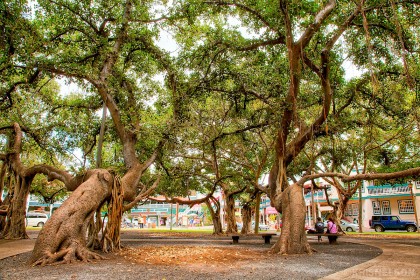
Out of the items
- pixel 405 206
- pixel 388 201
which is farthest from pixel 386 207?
pixel 405 206

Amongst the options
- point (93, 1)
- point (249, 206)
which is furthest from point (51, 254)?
point (249, 206)

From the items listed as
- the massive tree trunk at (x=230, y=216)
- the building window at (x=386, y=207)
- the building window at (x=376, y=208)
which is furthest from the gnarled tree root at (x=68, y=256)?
the building window at (x=376, y=208)

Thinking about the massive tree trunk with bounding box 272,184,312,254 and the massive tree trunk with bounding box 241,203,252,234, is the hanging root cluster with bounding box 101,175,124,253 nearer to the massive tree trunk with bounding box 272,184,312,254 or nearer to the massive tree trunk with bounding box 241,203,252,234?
the massive tree trunk with bounding box 272,184,312,254

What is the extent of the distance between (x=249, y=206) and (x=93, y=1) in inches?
693

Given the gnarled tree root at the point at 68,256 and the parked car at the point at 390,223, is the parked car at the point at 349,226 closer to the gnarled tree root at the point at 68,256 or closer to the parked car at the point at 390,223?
the parked car at the point at 390,223

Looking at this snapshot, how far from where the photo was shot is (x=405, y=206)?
32.8 meters

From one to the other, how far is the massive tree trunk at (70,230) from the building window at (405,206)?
34414 mm

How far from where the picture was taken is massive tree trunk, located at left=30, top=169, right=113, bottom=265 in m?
6.45

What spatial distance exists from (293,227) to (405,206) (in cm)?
3068

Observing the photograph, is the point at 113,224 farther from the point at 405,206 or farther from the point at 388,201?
the point at 388,201

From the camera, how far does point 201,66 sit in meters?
10.4

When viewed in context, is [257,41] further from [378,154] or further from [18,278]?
[378,154]

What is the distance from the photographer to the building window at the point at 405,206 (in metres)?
32.2

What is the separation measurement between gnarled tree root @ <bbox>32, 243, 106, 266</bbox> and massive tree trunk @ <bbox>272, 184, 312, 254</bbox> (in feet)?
16.4
